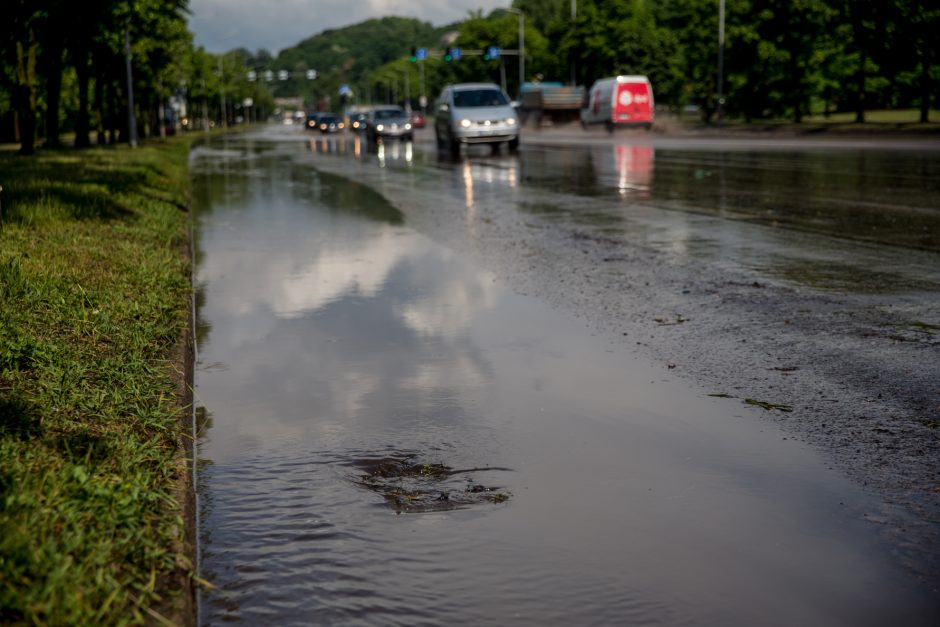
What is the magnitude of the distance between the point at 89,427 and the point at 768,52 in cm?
5861

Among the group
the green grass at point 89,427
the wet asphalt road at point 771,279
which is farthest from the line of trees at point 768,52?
the green grass at point 89,427

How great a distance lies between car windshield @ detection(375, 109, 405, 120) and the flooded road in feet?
161

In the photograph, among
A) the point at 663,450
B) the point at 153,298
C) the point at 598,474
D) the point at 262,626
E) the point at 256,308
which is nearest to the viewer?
the point at 262,626

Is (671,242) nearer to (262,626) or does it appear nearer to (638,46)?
(262,626)

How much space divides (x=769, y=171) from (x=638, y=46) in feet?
209

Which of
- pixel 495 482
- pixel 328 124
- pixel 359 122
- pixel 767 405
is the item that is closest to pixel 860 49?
pixel 359 122

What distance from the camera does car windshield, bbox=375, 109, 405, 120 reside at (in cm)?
5768

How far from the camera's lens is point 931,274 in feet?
31.9

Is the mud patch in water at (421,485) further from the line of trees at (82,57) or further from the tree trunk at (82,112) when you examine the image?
the tree trunk at (82,112)

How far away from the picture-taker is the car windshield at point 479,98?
3722cm

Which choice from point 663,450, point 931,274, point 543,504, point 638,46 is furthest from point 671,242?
point 638,46

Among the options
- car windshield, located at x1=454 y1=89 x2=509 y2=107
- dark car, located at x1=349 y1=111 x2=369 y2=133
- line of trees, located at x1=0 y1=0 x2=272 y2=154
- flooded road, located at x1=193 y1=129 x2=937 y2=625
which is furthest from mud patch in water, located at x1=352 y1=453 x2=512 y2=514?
dark car, located at x1=349 y1=111 x2=369 y2=133

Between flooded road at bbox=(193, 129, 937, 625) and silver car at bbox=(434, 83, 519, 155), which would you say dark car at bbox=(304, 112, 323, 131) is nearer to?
silver car at bbox=(434, 83, 519, 155)

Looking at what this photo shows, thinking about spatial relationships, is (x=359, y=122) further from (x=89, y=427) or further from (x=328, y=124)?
(x=89, y=427)
